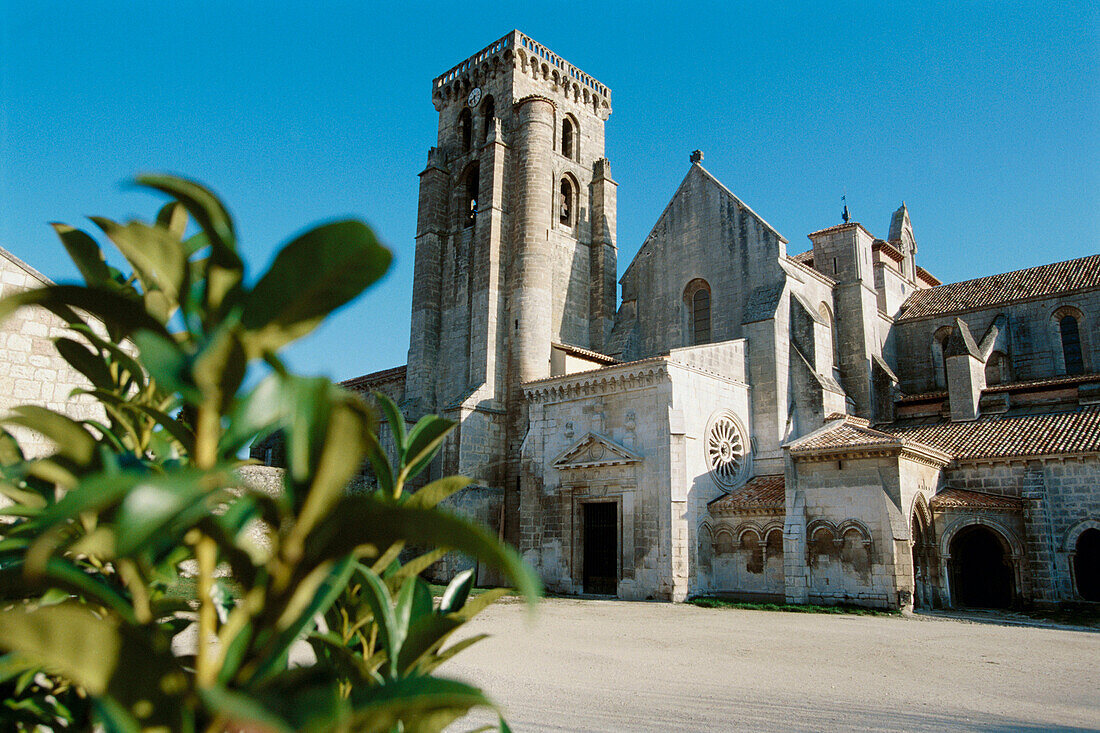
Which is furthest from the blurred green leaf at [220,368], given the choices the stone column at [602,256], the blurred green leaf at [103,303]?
the stone column at [602,256]

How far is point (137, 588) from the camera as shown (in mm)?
1562

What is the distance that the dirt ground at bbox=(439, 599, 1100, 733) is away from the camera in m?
6.54

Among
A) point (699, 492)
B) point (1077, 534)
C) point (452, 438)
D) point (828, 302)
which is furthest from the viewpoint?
point (828, 302)

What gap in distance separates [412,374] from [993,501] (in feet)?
64.3

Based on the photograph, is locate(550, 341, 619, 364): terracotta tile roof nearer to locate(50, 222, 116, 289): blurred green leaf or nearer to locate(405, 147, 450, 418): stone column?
locate(405, 147, 450, 418): stone column

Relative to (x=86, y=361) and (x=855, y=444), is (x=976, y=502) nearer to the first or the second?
(x=855, y=444)

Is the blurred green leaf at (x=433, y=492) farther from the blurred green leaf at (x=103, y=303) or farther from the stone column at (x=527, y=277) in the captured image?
the stone column at (x=527, y=277)

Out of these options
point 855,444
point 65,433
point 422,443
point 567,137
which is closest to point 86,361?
point 65,433

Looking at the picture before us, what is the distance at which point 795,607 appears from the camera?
1720 centimetres

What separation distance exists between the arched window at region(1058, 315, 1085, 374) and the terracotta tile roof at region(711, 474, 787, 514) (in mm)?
12767

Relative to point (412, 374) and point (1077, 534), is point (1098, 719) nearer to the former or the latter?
point (1077, 534)

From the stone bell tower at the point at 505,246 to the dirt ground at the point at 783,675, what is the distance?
11.1m

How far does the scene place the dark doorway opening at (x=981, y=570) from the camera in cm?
1961

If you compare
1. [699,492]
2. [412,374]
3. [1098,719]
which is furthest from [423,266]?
[1098,719]
